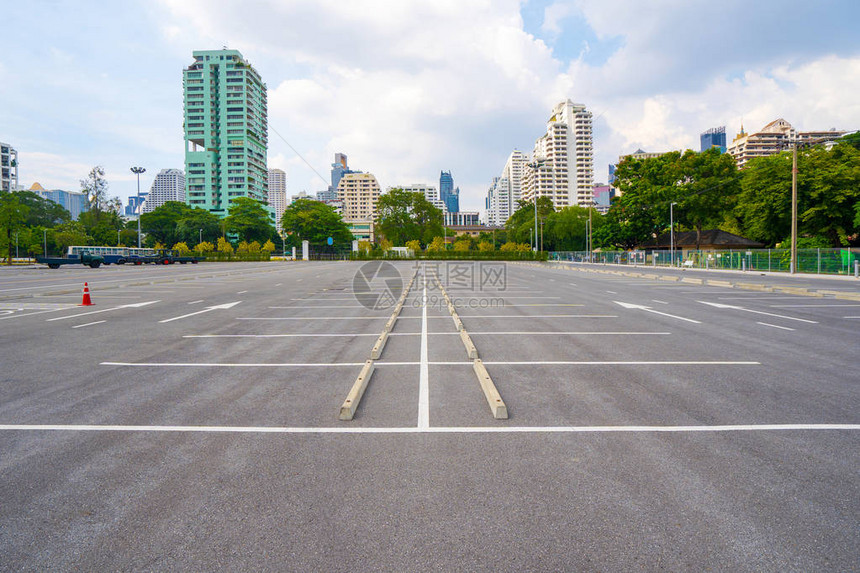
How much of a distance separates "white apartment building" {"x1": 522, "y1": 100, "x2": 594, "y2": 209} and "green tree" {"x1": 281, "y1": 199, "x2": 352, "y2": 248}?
3866 inches

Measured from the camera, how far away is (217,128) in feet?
513

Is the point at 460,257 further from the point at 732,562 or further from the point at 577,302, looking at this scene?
the point at 732,562

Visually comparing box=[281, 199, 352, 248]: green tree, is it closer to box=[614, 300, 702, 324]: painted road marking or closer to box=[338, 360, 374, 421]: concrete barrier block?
box=[614, 300, 702, 324]: painted road marking

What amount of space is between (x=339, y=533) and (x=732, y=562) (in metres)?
2.25

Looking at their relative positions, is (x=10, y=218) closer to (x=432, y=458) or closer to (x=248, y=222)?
(x=248, y=222)

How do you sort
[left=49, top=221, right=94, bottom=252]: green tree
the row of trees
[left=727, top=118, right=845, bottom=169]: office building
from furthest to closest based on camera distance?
[left=727, top=118, right=845, bottom=169]: office building < [left=49, top=221, right=94, bottom=252]: green tree < the row of trees

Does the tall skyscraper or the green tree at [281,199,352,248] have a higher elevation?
the tall skyscraper

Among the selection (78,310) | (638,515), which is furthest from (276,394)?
(78,310)

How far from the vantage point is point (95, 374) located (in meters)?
6.95

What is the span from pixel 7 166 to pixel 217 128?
57.5 m

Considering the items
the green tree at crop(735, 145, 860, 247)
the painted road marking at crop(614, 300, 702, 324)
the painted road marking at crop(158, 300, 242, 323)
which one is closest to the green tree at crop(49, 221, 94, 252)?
the painted road marking at crop(158, 300, 242, 323)

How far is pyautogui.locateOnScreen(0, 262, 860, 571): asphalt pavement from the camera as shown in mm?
2783

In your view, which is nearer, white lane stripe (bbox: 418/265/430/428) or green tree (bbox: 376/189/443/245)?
white lane stripe (bbox: 418/265/430/428)

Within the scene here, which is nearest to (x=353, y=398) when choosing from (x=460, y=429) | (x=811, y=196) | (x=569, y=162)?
(x=460, y=429)
